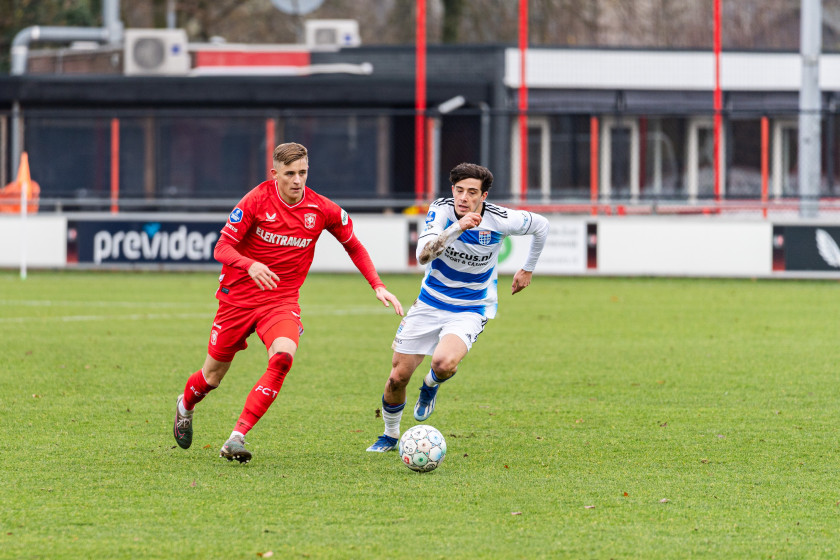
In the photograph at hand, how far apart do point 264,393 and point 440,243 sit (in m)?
1.28

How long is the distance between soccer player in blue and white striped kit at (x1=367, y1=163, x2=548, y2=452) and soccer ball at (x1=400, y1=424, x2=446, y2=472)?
66 cm

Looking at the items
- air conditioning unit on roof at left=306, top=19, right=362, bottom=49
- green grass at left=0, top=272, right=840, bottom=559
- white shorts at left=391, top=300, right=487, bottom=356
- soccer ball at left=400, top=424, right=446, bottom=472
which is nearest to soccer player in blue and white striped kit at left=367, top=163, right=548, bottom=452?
white shorts at left=391, top=300, right=487, bottom=356

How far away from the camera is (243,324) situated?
7.01m

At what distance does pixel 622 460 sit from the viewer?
6.92 m

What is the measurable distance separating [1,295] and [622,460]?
491 inches

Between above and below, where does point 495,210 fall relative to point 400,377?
above

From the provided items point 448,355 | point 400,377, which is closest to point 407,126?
point 400,377

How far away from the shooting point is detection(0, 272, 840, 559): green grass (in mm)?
5262

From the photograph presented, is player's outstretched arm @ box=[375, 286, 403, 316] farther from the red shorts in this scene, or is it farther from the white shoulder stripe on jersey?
the white shoulder stripe on jersey

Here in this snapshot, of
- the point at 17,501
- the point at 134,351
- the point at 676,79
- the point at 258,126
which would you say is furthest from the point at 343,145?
the point at 17,501

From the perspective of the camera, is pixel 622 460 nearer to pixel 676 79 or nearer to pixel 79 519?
pixel 79 519

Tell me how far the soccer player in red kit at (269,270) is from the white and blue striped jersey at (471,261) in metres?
0.43

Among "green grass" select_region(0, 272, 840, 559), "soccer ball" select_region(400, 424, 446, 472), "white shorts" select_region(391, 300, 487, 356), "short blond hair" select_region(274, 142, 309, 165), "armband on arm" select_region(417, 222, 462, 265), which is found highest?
"short blond hair" select_region(274, 142, 309, 165)

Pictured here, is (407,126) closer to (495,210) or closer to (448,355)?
(495,210)
